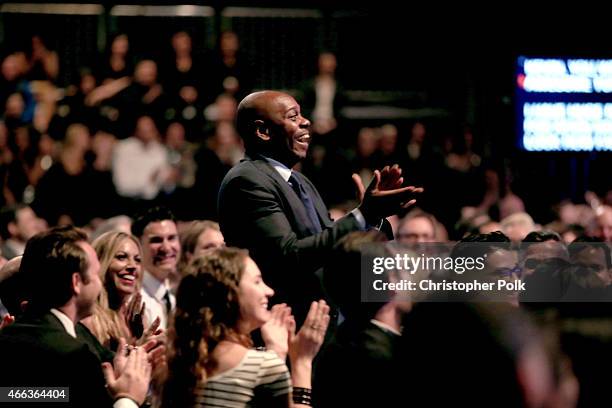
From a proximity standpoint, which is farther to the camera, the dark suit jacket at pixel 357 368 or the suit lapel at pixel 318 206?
the suit lapel at pixel 318 206

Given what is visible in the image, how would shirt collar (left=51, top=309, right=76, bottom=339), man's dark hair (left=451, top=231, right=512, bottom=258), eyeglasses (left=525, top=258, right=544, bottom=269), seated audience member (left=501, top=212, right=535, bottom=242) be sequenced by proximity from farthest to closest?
seated audience member (left=501, top=212, right=535, bottom=242) → eyeglasses (left=525, top=258, right=544, bottom=269) → man's dark hair (left=451, top=231, right=512, bottom=258) → shirt collar (left=51, top=309, right=76, bottom=339)

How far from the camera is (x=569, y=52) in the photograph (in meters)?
9.85

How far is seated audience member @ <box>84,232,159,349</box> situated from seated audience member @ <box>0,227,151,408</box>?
83 cm

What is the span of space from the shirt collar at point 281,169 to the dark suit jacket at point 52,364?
1.21 metres

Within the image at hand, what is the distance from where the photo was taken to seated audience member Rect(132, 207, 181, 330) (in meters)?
6.92

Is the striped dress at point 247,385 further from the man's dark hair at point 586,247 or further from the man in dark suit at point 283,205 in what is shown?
the man's dark hair at point 586,247

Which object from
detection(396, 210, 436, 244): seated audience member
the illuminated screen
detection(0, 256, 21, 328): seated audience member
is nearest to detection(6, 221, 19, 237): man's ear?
detection(396, 210, 436, 244): seated audience member

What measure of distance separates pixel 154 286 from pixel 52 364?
2.91 metres

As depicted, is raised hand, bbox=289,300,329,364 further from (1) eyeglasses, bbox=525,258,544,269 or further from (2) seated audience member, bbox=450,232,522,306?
(1) eyeglasses, bbox=525,258,544,269

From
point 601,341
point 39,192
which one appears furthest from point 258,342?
point 39,192

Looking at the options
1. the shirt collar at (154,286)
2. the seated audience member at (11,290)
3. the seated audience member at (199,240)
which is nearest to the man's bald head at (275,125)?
the seated audience member at (11,290)

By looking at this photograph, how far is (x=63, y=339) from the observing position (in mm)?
4105

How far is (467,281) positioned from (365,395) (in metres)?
0.60

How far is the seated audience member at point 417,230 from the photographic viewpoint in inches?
304
